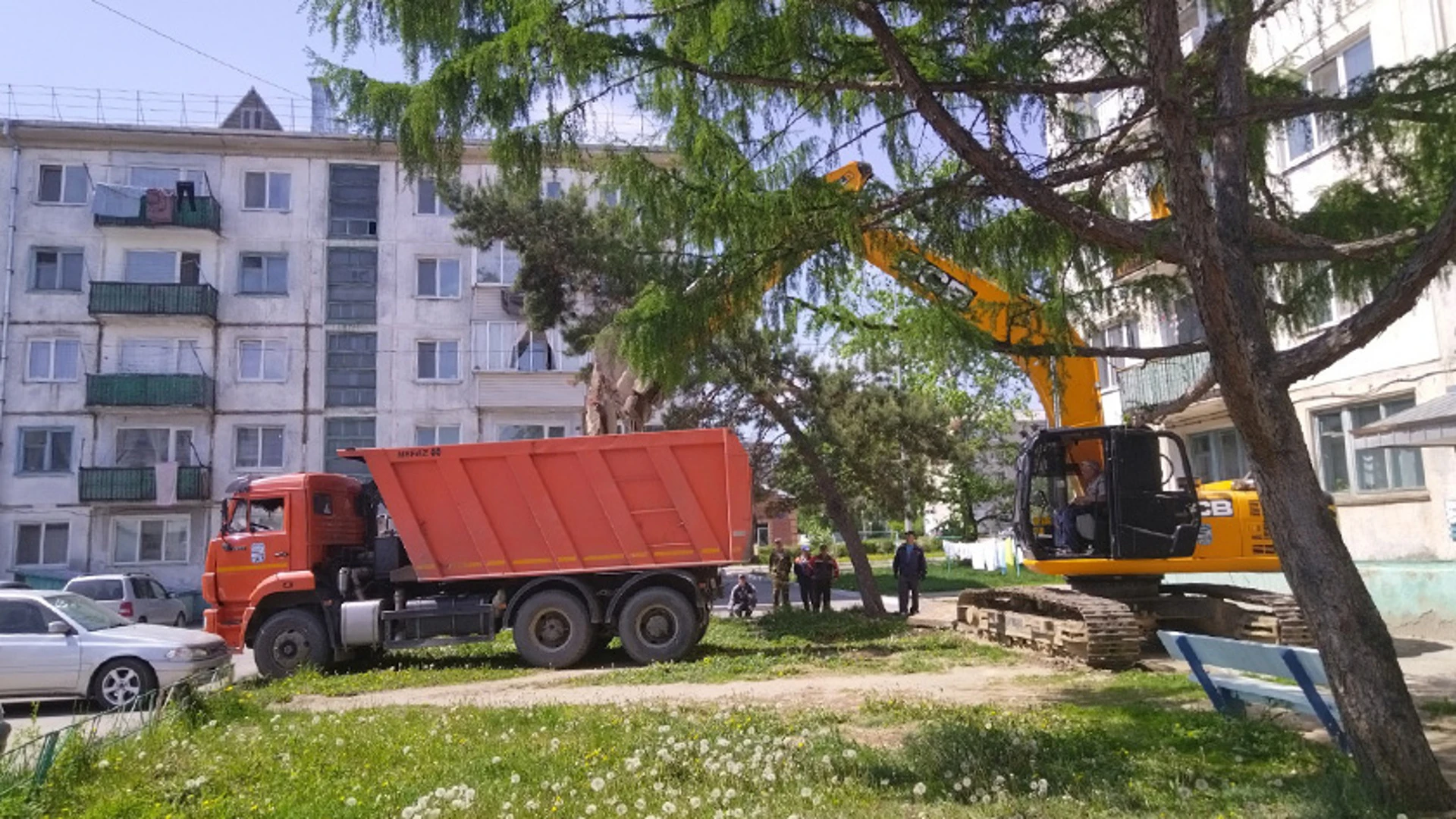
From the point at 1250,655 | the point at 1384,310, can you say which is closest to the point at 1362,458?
the point at 1250,655

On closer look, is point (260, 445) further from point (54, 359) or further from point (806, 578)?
point (806, 578)

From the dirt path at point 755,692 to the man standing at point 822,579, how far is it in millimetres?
8292

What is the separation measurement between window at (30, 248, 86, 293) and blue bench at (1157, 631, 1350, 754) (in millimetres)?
31347

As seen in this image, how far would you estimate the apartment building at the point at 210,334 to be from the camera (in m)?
29.6

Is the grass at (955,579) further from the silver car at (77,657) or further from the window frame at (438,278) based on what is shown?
the silver car at (77,657)

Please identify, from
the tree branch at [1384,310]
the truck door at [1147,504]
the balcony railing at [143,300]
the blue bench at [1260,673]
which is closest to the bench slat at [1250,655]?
the blue bench at [1260,673]

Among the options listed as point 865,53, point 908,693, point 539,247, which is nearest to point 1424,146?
point 865,53

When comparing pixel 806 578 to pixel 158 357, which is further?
pixel 158 357

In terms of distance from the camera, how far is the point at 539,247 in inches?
739

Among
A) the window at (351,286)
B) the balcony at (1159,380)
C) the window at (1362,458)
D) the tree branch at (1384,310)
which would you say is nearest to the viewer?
the tree branch at (1384,310)

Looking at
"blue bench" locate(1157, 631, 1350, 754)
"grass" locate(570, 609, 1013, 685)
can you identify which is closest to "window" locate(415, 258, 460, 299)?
"grass" locate(570, 609, 1013, 685)

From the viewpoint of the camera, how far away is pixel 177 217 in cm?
2994

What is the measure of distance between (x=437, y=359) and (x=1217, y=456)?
2059cm

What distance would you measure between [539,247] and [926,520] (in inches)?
1990
